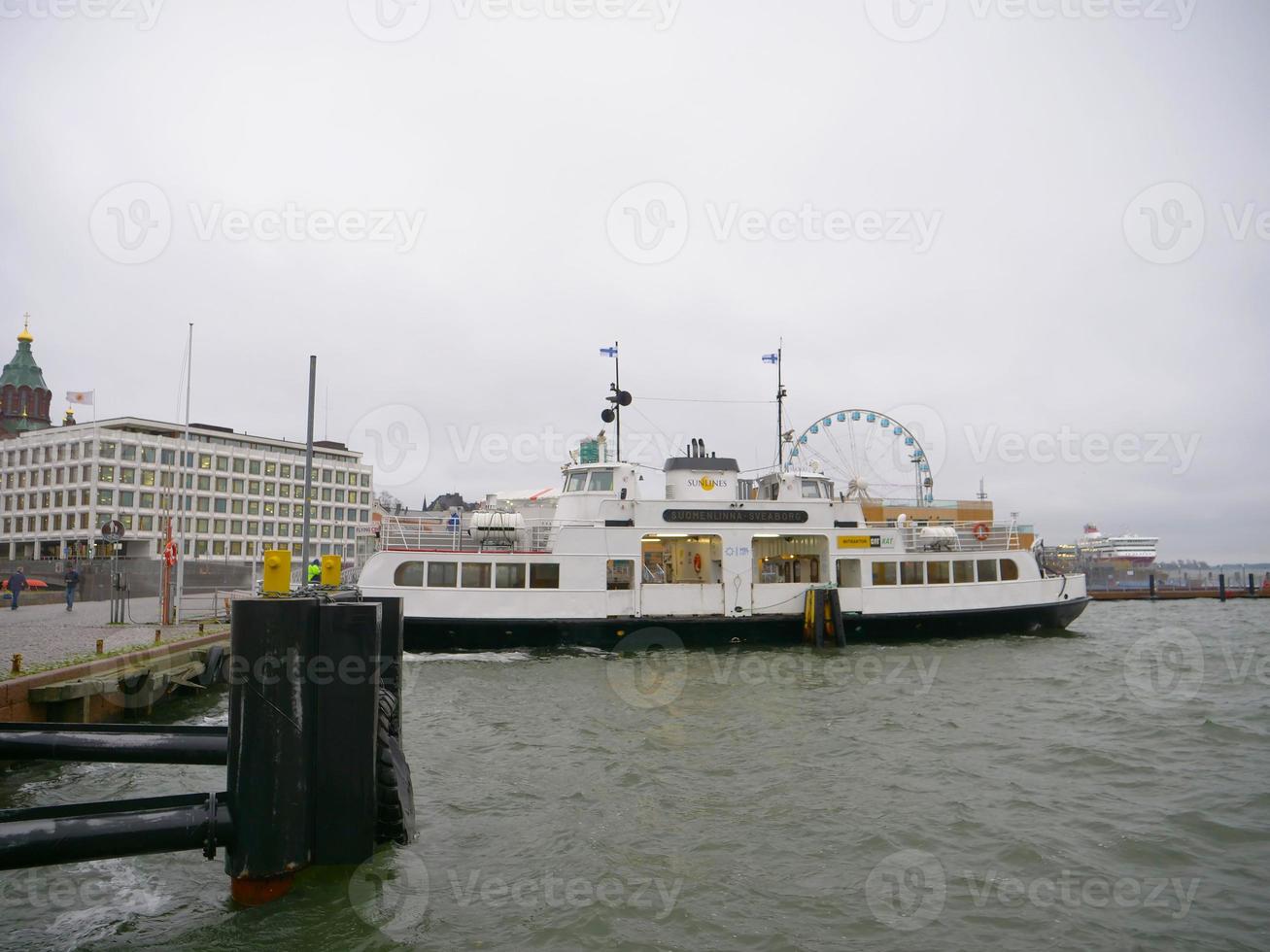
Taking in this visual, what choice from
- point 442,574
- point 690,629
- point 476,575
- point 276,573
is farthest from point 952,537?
point 276,573

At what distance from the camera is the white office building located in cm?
6069

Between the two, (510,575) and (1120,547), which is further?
(1120,547)

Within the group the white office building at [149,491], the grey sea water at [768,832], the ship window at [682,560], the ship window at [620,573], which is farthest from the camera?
the white office building at [149,491]

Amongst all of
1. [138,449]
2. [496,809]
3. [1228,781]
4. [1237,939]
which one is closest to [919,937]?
[1237,939]

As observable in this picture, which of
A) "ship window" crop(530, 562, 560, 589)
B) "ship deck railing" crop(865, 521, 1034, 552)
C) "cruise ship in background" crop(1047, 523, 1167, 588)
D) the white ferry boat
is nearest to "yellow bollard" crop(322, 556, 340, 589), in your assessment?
the white ferry boat

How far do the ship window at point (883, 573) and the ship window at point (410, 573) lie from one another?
1368 cm

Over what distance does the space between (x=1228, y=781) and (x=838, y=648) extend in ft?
40.1

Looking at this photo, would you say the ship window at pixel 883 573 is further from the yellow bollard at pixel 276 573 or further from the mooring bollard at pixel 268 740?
the mooring bollard at pixel 268 740

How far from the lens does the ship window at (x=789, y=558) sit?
2389 centimetres

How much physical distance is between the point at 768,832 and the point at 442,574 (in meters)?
14.9

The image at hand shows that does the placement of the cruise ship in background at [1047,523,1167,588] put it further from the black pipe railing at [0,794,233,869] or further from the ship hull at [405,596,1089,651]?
the black pipe railing at [0,794,233,869]

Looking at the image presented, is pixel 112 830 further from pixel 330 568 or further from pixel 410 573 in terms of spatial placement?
pixel 410 573

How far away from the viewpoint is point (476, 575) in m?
21.1

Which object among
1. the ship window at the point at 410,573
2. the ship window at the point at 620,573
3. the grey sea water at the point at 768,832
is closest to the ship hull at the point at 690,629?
the ship window at the point at 410,573
